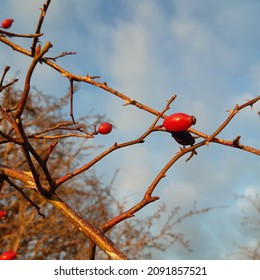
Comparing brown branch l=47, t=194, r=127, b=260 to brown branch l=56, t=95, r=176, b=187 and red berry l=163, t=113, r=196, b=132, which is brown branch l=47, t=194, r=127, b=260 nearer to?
brown branch l=56, t=95, r=176, b=187

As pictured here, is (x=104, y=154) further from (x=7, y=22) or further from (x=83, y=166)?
(x=7, y=22)

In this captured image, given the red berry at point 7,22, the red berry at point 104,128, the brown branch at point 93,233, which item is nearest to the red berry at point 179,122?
the brown branch at point 93,233

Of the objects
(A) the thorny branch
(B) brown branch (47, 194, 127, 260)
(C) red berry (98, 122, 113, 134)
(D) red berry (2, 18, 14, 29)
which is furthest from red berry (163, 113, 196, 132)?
(D) red berry (2, 18, 14, 29)

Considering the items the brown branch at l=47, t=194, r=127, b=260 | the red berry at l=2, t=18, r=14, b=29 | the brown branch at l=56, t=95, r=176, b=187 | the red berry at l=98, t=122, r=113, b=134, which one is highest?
the red berry at l=2, t=18, r=14, b=29

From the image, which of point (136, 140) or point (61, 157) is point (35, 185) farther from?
point (61, 157)

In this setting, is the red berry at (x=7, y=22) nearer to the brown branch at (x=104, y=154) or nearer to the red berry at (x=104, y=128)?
the red berry at (x=104, y=128)

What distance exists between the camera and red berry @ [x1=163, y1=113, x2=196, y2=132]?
1206 mm

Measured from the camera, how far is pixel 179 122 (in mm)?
1206

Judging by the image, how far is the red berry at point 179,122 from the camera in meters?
1.21

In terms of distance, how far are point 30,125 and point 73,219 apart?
8.26 m

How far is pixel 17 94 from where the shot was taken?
9156 millimetres

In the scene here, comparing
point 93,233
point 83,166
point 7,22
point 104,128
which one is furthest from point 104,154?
point 7,22
